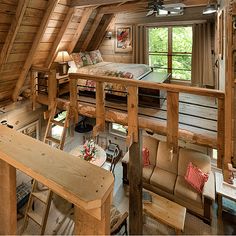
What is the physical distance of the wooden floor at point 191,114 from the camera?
314 cm

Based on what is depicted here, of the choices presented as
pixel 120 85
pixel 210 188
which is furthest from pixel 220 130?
pixel 210 188

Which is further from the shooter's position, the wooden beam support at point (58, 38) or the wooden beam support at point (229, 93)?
the wooden beam support at point (58, 38)

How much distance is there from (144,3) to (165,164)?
3.52 meters

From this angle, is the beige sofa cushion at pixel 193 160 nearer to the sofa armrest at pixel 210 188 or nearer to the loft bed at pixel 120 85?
the sofa armrest at pixel 210 188

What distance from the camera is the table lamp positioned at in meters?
4.67

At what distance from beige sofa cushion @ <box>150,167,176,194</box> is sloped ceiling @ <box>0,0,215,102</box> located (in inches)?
129

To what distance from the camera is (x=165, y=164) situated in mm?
5203

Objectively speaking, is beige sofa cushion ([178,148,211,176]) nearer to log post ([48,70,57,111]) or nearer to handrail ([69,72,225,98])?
handrail ([69,72,225,98])

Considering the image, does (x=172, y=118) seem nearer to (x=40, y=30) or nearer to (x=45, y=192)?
(x=40, y=30)

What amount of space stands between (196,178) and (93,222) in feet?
13.8

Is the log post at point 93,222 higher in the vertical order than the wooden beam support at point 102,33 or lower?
lower

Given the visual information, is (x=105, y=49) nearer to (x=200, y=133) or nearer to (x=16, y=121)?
(x=16, y=121)

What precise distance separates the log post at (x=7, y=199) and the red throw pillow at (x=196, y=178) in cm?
414

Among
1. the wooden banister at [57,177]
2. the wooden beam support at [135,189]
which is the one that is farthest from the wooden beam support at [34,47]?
the wooden banister at [57,177]
